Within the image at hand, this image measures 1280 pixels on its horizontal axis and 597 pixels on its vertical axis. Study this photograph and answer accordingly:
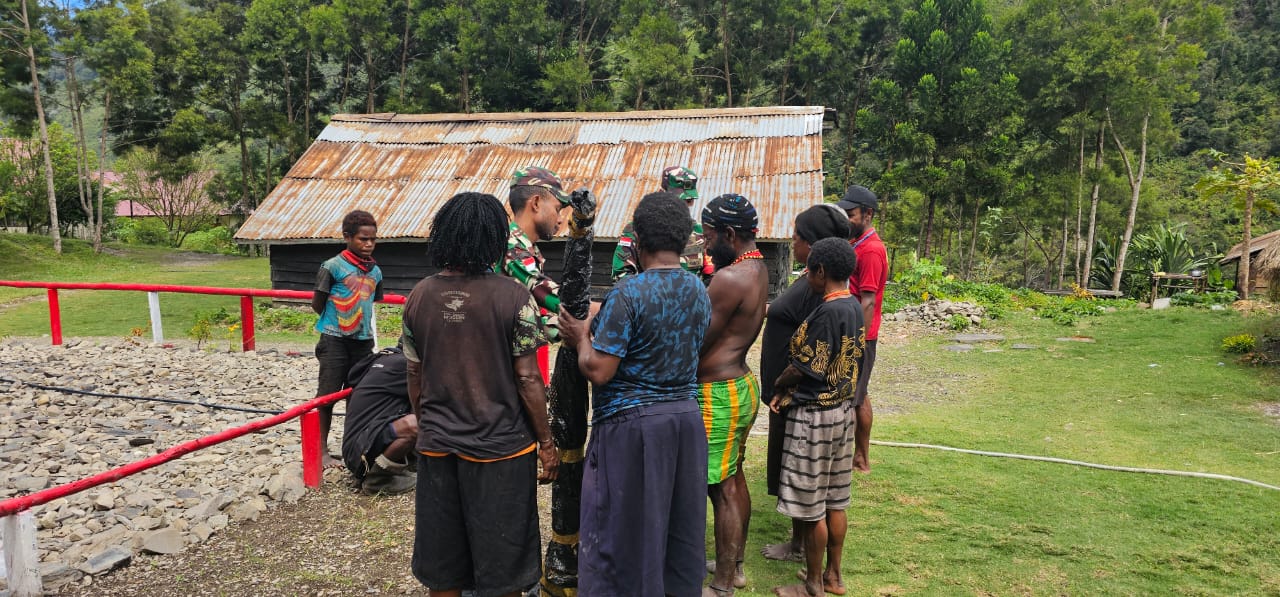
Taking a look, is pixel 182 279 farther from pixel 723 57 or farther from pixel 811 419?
pixel 811 419

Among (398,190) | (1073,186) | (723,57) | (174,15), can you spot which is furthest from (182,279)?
(1073,186)

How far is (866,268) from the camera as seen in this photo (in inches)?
180

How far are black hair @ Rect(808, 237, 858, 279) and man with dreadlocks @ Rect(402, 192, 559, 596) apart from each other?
4.70 feet

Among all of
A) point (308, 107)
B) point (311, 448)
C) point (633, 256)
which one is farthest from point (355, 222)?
point (308, 107)

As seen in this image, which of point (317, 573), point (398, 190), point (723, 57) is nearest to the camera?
point (317, 573)

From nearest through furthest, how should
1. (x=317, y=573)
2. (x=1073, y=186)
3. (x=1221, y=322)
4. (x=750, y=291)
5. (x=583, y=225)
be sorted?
(x=583, y=225)
(x=750, y=291)
(x=317, y=573)
(x=1221, y=322)
(x=1073, y=186)

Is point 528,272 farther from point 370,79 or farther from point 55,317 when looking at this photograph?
point 370,79

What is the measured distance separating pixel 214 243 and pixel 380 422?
33956 millimetres

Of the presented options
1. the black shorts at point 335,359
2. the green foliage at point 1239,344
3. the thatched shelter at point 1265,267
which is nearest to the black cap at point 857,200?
the black shorts at point 335,359

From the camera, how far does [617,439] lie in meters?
2.73

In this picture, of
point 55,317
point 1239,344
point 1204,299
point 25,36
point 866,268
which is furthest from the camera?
point 25,36

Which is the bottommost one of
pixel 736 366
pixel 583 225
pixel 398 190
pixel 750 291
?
pixel 736 366

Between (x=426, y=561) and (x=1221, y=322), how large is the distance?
1298 centimetres

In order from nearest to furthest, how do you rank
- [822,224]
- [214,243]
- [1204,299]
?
[822,224]
[1204,299]
[214,243]
